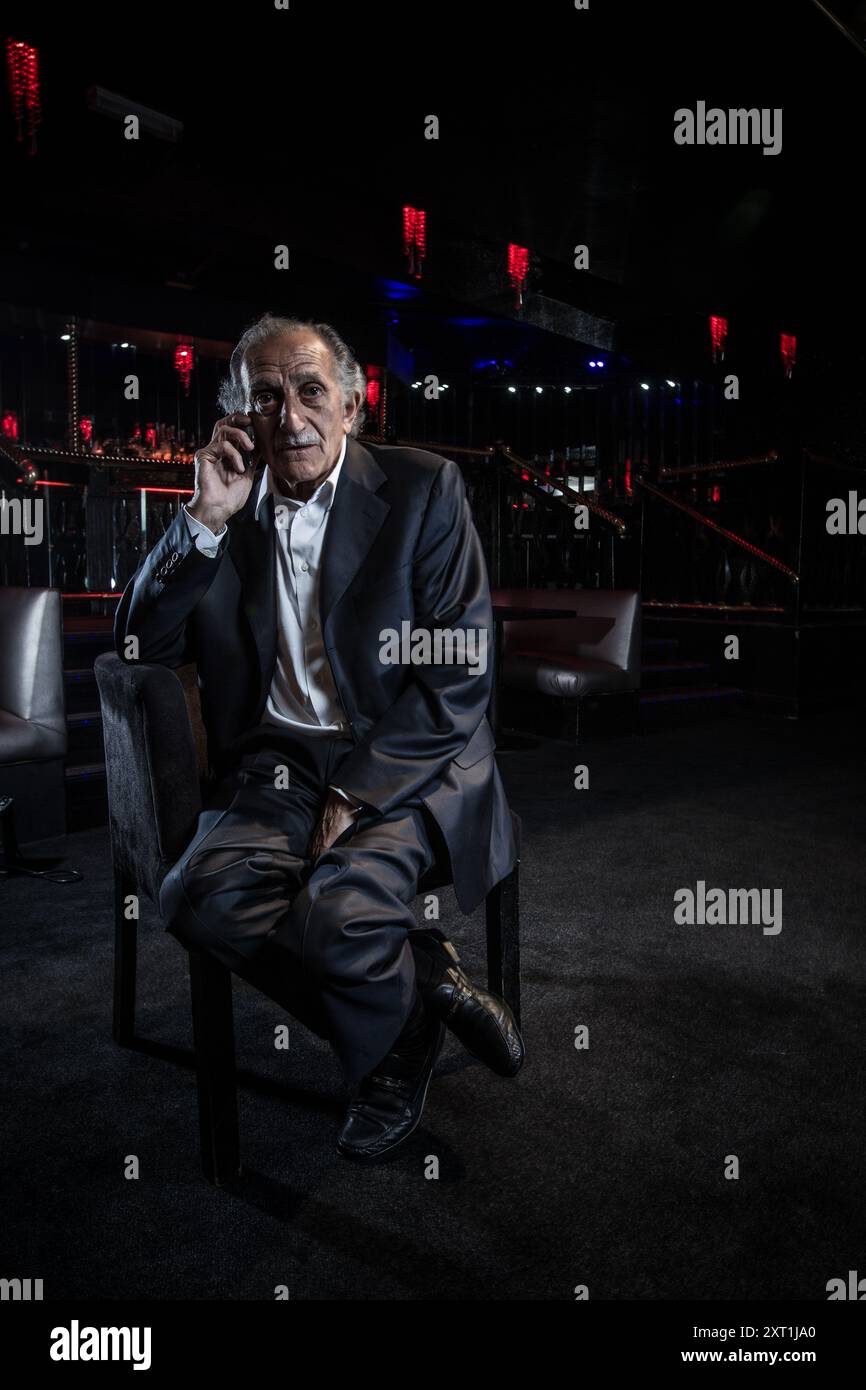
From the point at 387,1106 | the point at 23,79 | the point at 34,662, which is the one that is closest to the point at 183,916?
the point at 387,1106

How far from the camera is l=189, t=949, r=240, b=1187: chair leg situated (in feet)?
4.55

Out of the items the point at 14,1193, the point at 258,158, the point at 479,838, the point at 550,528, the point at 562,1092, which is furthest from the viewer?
the point at 550,528

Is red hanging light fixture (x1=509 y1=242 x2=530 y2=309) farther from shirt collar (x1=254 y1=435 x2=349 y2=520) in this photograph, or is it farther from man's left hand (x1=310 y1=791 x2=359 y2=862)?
man's left hand (x1=310 y1=791 x2=359 y2=862)

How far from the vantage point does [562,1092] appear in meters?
1.68

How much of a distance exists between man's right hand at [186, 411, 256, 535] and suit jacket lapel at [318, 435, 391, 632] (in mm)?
180

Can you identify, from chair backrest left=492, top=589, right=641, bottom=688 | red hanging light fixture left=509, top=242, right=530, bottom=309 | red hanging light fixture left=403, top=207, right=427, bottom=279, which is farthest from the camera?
red hanging light fixture left=509, top=242, right=530, bottom=309

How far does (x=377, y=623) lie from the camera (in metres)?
1.61

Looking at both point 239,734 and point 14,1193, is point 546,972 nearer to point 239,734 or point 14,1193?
point 239,734

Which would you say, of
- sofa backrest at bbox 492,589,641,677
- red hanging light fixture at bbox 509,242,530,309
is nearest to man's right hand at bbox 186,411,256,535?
sofa backrest at bbox 492,589,641,677

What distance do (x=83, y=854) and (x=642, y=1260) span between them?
2.49 m

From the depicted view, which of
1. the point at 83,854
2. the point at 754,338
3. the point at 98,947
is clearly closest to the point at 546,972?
the point at 98,947

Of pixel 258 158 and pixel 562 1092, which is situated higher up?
pixel 258 158

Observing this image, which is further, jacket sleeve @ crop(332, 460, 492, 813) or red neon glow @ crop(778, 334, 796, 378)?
red neon glow @ crop(778, 334, 796, 378)

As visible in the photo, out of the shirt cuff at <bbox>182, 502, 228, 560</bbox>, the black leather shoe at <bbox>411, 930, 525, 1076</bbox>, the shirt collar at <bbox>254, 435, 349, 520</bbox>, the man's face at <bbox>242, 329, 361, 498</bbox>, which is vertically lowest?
the black leather shoe at <bbox>411, 930, 525, 1076</bbox>
